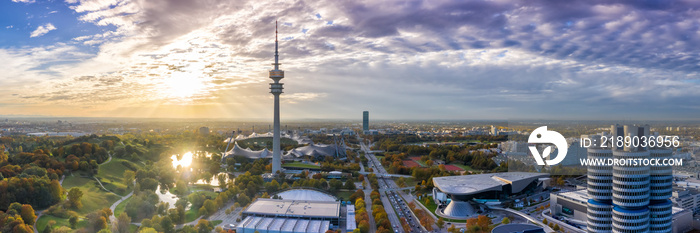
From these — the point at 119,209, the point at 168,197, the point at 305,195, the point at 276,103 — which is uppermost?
the point at 276,103

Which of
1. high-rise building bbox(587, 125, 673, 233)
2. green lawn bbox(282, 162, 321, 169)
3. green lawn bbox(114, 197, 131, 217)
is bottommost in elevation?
green lawn bbox(114, 197, 131, 217)

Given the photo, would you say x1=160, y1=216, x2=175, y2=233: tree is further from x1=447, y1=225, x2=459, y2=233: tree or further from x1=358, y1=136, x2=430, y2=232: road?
x1=447, y1=225, x2=459, y2=233: tree

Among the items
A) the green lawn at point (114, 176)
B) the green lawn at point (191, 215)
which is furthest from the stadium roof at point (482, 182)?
the green lawn at point (114, 176)

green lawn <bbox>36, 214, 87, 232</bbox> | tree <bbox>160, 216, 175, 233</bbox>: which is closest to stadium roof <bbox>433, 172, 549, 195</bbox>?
tree <bbox>160, 216, 175, 233</bbox>

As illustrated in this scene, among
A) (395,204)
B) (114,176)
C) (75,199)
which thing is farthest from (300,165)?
(75,199)

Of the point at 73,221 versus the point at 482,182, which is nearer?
the point at 73,221

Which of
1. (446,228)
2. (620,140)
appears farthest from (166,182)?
(620,140)

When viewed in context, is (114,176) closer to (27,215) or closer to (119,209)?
(119,209)
